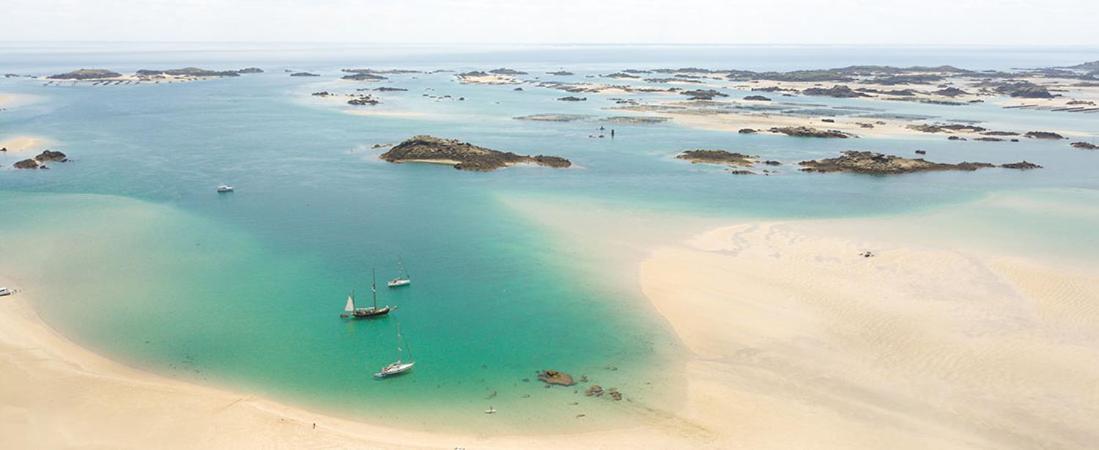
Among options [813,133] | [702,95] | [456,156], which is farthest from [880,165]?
[702,95]

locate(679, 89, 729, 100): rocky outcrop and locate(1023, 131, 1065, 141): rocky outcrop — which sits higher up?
locate(679, 89, 729, 100): rocky outcrop

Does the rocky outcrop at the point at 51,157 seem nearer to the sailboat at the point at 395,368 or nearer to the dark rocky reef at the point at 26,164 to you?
the dark rocky reef at the point at 26,164

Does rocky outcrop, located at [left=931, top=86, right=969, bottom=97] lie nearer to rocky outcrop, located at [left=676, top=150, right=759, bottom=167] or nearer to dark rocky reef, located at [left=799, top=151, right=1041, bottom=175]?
dark rocky reef, located at [left=799, top=151, right=1041, bottom=175]

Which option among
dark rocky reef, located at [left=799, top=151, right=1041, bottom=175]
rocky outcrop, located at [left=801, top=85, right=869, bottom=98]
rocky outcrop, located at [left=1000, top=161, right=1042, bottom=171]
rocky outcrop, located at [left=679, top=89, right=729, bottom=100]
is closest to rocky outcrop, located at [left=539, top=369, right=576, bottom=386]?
dark rocky reef, located at [left=799, top=151, right=1041, bottom=175]

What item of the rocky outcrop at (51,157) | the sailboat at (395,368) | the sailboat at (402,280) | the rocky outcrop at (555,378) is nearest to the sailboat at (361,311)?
the sailboat at (402,280)

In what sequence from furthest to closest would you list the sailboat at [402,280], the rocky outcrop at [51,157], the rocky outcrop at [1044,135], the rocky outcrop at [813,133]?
the rocky outcrop at [813,133] < the rocky outcrop at [1044,135] < the rocky outcrop at [51,157] < the sailboat at [402,280]

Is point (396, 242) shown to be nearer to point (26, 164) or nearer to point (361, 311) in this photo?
point (361, 311)
